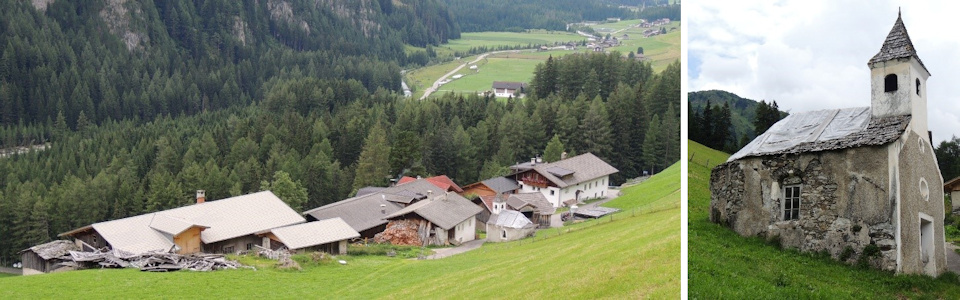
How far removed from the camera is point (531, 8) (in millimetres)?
152500

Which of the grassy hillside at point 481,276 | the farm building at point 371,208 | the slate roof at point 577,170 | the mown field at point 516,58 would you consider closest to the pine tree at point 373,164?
the farm building at point 371,208

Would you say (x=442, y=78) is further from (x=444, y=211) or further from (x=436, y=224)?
(x=436, y=224)

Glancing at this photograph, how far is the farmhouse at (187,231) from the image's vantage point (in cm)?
2830

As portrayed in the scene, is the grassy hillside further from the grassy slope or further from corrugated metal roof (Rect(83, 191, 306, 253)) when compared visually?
corrugated metal roof (Rect(83, 191, 306, 253))

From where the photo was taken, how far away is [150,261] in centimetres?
2320

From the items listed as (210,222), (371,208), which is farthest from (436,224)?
(210,222)

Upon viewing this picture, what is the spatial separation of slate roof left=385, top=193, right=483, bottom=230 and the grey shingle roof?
4.35 m

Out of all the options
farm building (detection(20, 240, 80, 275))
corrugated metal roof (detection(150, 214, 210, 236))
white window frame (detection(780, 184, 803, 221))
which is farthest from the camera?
corrugated metal roof (detection(150, 214, 210, 236))

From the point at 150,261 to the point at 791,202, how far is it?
20767 mm

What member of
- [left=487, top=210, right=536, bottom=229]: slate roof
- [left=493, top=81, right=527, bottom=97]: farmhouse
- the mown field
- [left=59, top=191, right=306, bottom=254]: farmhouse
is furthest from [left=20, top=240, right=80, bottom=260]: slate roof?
[left=493, top=81, right=527, bottom=97]: farmhouse

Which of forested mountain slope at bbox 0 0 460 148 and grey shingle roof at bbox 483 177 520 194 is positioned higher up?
forested mountain slope at bbox 0 0 460 148

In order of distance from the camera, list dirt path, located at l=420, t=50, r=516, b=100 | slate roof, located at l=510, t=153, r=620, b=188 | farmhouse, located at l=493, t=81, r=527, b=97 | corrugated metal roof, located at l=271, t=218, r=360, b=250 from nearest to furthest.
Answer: corrugated metal roof, located at l=271, t=218, r=360, b=250, slate roof, located at l=510, t=153, r=620, b=188, farmhouse, located at l=493, t=81, r=527, b=97, dirt path, located at l=420, t=50, r=516, b=100

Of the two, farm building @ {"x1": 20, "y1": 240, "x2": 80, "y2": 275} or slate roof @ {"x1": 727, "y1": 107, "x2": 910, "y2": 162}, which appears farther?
farm building @ {"x1": 20, "y1": 240, "x2": 80, "y2": 275}

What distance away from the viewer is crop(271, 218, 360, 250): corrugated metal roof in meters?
25.5
